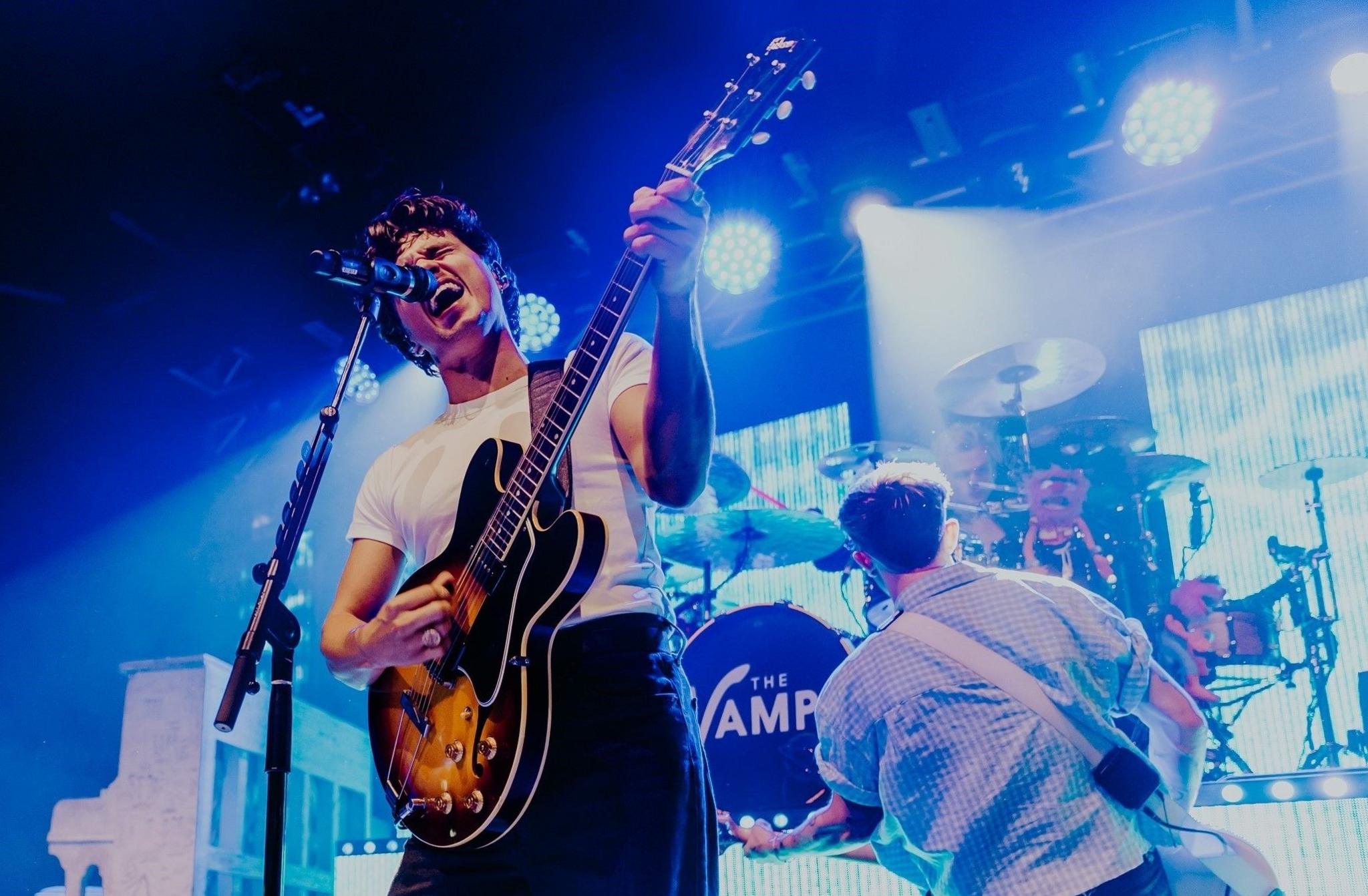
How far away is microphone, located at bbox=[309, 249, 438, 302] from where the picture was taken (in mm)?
2123

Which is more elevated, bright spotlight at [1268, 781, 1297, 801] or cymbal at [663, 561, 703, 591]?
cymbal at [663, 561, 703, 591]

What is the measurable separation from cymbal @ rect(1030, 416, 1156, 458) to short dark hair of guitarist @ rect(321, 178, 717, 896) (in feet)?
18.5

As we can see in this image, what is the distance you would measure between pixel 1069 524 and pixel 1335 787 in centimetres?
324

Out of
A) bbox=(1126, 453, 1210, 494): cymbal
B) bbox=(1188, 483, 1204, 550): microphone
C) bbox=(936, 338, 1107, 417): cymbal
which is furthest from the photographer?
bbox=(1188, 483, 1204, 550): microphone

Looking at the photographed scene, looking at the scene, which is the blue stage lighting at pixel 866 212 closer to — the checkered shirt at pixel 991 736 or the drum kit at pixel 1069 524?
the drum kit at pixel 1069 524

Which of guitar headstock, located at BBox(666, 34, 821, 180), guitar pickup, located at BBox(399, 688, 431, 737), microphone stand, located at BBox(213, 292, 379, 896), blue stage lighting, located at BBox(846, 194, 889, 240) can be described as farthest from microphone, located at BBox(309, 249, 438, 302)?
blue stage lighting, located at BBox(846, 194, 889, 240)

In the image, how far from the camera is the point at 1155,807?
2.72m

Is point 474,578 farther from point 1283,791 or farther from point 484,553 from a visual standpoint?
point 1283,791

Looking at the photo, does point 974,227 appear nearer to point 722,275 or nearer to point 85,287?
point 722,275

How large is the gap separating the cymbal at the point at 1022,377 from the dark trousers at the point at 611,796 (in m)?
5.86

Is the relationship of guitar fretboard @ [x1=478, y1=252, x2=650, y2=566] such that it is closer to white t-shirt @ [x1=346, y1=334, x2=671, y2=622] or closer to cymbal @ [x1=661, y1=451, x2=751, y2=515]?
white t-shirt @ [x1=346, y1=334, x2=671, y2=622]

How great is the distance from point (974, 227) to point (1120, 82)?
2355 millimetres

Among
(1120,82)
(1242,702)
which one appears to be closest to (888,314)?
(1120,82)

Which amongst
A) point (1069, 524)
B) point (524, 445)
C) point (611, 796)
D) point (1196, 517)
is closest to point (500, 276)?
point (524, 445)
